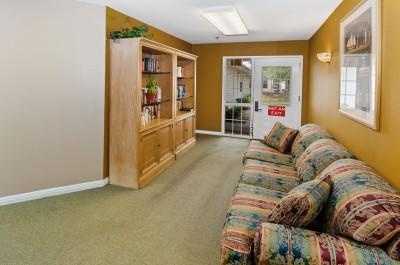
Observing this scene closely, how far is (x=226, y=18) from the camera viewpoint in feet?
13.5

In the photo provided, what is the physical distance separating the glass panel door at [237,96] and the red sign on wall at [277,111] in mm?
501

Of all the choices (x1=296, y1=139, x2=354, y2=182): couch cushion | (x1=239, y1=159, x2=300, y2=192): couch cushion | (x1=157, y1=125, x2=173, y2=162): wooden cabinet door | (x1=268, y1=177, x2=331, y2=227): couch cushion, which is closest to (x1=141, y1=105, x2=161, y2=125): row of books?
(x1=157, y1=125, x2=173, y2=162): wooden cabinet door

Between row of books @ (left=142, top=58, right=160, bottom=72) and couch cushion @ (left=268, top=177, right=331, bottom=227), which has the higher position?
row of books @ (left=142, top=58, right=160, bottom=72)

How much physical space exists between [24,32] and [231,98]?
4875 mm

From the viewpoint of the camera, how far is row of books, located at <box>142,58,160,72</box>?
13.9ft

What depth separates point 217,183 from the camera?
384cm

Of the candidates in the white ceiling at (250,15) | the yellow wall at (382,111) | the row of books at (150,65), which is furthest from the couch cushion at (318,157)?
the row of books at (150,65)

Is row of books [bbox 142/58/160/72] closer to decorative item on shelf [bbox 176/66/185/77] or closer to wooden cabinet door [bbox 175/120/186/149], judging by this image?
decorative item on shelf [bbox 176/66/185/77]

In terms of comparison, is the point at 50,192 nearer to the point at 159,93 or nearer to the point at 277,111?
the point at 159,93

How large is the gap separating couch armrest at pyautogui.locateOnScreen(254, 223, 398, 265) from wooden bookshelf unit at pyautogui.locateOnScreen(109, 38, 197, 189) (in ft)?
8.09

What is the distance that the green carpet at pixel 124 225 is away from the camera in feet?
7.24

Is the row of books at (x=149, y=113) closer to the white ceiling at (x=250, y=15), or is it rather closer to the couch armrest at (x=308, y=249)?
the white ceiling at (x=250, y=15)

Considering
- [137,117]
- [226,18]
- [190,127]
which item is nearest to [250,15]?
[226,18]

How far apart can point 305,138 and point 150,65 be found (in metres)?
2.62
